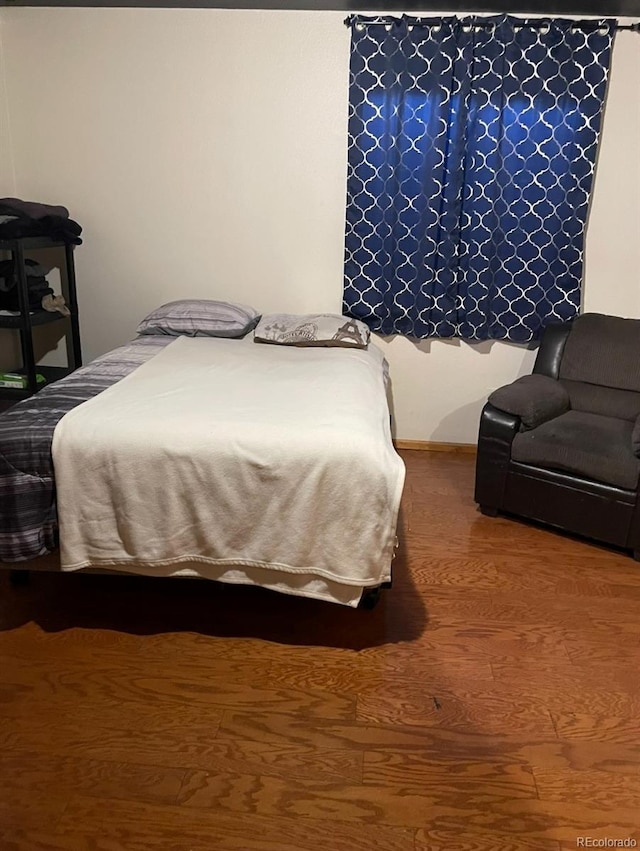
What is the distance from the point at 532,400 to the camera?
2.97 metres

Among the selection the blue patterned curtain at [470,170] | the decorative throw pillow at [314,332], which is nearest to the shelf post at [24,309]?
the decorative throw pillow at [314,332]

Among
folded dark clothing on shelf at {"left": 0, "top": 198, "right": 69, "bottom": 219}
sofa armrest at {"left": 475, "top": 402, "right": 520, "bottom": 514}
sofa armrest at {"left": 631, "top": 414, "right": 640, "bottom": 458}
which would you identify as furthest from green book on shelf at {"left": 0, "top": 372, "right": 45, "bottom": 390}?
sofa armrest at {"left": 631, "top": 414, "right": 640, "bottom": 458}

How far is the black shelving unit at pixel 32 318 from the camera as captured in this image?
327 centimetres

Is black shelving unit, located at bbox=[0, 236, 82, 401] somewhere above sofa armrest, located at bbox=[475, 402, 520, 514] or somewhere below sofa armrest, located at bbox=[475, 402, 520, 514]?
above

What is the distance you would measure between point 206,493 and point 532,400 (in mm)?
1639

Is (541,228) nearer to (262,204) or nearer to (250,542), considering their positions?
(262,204)

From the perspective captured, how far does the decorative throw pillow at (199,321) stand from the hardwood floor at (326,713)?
1.40m

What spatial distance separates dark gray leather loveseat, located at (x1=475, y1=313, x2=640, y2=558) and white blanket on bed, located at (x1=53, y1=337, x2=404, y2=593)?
1.05 metres

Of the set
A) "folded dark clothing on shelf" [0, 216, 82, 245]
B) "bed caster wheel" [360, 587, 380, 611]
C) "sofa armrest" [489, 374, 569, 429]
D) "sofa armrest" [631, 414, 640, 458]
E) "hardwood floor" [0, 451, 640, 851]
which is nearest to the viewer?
"hardwood floor" [0, 451, 640, 851]

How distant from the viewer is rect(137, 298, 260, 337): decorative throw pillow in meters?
3.40

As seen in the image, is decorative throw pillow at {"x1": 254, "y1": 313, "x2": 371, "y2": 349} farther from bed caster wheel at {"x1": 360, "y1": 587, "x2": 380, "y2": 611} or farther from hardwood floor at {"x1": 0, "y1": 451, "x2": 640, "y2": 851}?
bed caster wheel at {"x1": 360, "y1": 587, "x2": 380, "y2": 611}

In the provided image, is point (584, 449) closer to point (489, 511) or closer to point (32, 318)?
point (489, 511)

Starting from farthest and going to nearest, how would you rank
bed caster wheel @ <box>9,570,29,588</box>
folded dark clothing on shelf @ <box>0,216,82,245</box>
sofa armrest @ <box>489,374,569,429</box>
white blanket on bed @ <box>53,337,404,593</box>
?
1. folded dark clothing on shelf @ <box>0,216,82,245</box>
2. sofa armrest @ <box>489,374,569,429</box>
3. bed caster wheel @ <box>9,570,29,588</box>
4. white blanket on bed @ <box>53,337,404,593</box>

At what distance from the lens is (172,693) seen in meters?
1.95
